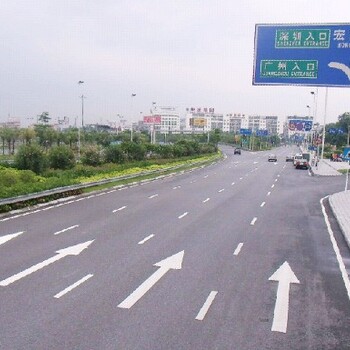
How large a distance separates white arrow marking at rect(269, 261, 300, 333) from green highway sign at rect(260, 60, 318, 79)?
396 inches

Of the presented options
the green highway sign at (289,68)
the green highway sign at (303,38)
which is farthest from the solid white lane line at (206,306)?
the green highway sign at (303,38)

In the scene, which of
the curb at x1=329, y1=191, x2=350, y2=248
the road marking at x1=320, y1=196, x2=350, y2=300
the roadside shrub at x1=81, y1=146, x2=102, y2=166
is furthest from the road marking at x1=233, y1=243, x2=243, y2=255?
the roadside shrub at x1=81, y1=146, x2=102, y2=166

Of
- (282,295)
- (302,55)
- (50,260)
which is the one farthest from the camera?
(302,55)

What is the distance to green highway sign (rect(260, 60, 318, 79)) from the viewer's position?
1891cm

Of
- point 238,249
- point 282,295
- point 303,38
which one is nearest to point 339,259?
point 238,249

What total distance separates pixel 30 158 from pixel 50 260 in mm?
21636

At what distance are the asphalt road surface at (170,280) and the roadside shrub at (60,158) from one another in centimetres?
1564

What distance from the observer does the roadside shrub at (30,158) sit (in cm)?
3139

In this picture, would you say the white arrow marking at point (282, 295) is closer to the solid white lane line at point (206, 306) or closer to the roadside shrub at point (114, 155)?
the solid white lane line at point (206, 306)

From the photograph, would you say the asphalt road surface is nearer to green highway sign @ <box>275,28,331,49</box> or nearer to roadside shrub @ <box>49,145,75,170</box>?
green highway sign @ <box>275,28,331,49</box>

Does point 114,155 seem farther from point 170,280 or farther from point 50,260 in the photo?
→ point 170,280

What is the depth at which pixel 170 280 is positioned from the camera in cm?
1027

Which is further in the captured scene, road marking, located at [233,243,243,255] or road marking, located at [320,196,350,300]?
road marking, located at [233,243,243,255]

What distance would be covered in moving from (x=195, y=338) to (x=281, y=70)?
15.0 meters
